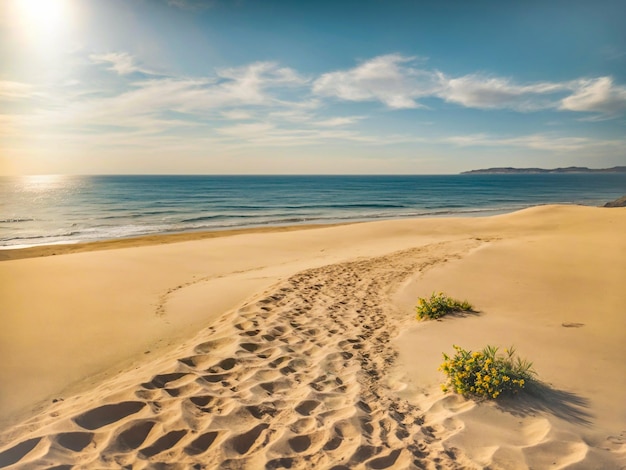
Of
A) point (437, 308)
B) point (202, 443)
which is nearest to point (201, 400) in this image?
point (202, 443)

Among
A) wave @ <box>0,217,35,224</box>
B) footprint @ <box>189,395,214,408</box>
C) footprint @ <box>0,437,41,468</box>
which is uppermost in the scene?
footprint @ <box>189,395,214,408</box>

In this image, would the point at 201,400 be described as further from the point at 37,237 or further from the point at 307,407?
the point at 37,237

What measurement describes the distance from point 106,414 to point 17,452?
70 cm

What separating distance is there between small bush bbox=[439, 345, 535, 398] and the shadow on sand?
90 mm

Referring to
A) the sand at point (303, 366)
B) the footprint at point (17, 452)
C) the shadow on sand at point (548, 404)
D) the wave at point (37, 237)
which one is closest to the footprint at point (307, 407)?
the sand at point (303, 366)

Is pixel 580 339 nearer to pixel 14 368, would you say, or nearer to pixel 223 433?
pixel 223 433

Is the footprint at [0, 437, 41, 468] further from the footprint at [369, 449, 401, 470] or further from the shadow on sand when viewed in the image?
the shadow on sand

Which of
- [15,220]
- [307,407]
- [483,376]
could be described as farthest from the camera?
[15,220]

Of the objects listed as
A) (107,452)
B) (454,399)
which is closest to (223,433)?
(107,452)

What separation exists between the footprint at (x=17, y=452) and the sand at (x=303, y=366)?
0.01 meters

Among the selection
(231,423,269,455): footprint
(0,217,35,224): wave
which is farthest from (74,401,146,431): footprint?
(0,217,35,224): wave

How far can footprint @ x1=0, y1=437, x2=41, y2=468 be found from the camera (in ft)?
10.5

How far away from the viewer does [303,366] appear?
505cm

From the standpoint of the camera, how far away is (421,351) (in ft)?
18.3
